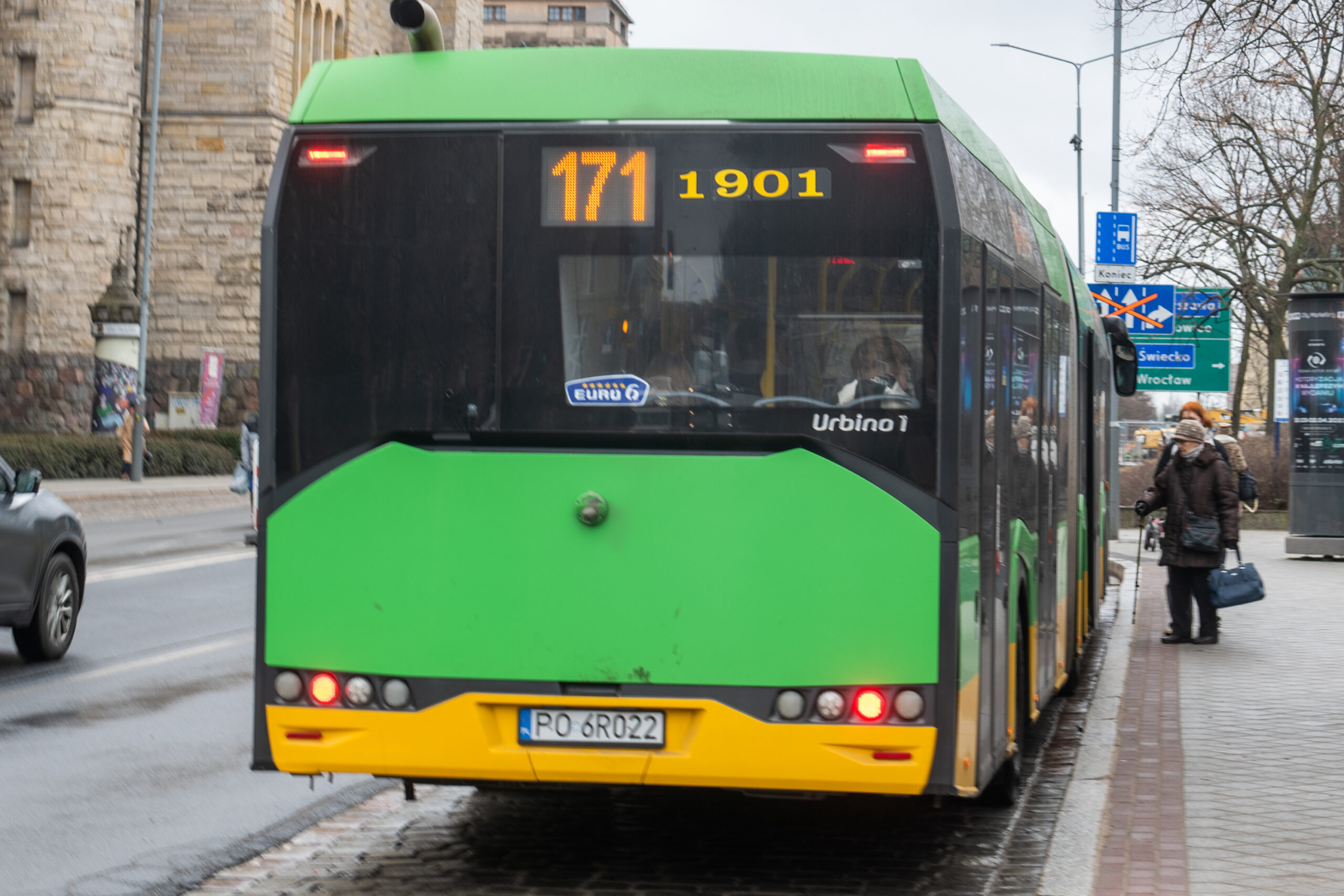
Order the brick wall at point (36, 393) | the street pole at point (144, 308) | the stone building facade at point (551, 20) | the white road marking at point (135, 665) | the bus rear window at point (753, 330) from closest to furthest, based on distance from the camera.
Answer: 1. the bus rear window at point (753, 330)
2. the white road marking at point (135, 665)
3. the street pole at point (144, 308)
4. the brick wall at point (36, 393)
5. the stone building facade at point (551, 20)

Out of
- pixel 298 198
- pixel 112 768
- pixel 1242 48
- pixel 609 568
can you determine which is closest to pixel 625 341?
pixel 609 568

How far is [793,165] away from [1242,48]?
20.3 feet

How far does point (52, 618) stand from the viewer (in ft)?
38.8

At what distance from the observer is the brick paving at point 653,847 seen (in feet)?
20.0

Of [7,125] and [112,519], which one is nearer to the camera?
[112,519]

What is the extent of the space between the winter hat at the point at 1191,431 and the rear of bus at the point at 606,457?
27.4 feet

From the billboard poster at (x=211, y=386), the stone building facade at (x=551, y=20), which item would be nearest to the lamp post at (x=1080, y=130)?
the billboard poster at (x=211, y=386)

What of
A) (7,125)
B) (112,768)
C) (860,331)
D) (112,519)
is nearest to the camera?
(860,331)

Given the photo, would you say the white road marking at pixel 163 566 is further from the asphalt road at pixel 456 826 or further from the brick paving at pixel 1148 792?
the brick paving at pixel 1148 792

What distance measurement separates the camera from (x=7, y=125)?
47594 millimetres

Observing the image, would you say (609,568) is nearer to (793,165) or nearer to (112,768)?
(793,165)

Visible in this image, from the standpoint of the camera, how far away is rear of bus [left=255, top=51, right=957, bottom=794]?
5.41 meters

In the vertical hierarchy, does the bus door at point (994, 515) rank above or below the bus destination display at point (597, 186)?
below

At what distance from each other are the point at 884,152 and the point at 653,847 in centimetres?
281
